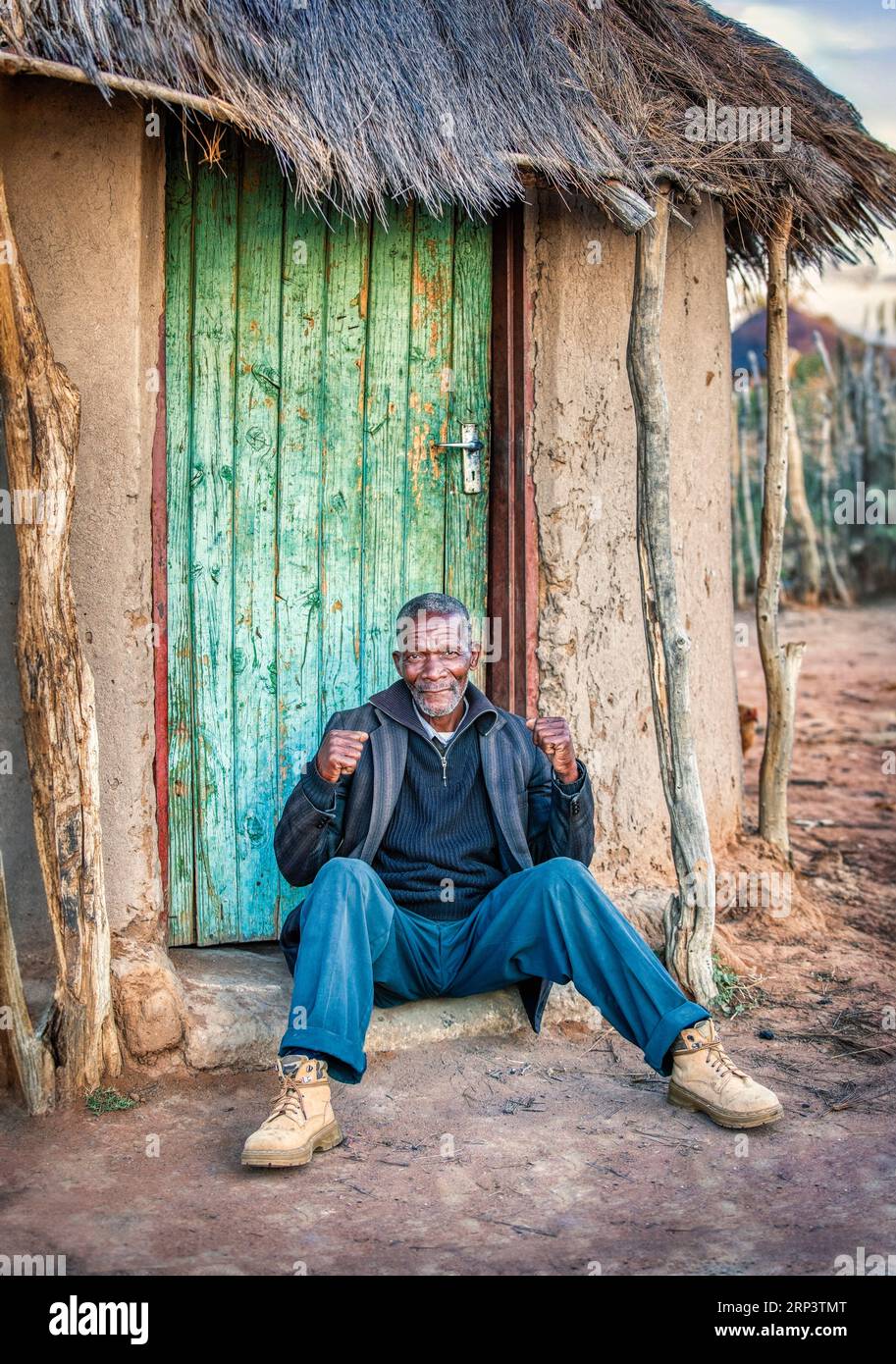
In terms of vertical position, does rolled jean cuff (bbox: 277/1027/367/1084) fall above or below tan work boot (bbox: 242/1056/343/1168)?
above

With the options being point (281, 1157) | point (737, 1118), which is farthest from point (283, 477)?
point (737, 1118)

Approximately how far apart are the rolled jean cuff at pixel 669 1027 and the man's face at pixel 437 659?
96 centimetres

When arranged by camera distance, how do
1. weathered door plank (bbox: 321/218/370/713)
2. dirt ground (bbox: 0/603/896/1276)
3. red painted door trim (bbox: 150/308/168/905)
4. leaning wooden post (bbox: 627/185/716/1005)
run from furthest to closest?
weathered door plank (bbox: 321/218/370/713)
leaning wooden post (bbox: 627/185/716/1005)
red painted door trim (bbox: 150/308/168/905)
dirt ground (bbox: 0/603/896/1276)

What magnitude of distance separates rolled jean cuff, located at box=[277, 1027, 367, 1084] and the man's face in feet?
2.94

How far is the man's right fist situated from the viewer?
10.5 ft

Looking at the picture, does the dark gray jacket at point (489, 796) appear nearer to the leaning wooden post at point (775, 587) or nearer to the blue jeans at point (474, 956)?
the blue jeans at point (474, 956)

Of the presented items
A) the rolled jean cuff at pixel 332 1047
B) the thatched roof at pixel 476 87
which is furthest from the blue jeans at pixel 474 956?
the thatched roof at pixel 476 87

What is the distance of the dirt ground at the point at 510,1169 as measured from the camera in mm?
2578

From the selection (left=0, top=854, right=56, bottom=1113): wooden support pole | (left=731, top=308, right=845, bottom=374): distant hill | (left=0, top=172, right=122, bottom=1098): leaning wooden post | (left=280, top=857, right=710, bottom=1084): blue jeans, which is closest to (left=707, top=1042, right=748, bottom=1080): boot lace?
(left=280, top=857, right=710, bottom=1084): blue jeans

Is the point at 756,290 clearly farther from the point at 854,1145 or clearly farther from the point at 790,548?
the point at 790,548

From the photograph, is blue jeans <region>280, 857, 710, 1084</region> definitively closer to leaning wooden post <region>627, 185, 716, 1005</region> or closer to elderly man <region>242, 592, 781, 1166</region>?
elderly man <region>242, 592, 781, 1166</region>

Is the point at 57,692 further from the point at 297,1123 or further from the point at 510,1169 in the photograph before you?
the point at 510,1169

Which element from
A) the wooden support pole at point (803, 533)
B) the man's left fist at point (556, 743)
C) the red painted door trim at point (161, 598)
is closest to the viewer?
the man's left fist at point (556, 743)
